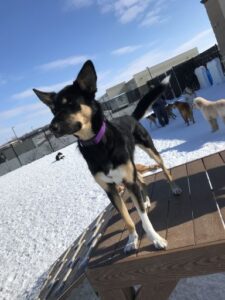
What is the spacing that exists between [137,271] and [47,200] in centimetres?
776

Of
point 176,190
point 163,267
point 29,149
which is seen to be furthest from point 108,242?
point 29,149

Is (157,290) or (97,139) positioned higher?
(97,139)

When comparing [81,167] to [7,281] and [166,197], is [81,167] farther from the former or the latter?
[166,197]

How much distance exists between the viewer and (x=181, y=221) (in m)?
3.80

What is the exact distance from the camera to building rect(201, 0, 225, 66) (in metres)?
19.7

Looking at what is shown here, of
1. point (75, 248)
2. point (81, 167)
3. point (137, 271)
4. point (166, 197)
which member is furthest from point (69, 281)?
point (81, 167)

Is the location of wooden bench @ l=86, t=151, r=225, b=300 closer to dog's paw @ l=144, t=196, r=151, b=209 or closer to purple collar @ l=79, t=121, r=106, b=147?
dog's paw @ l=144, t=196, r=151, b=209

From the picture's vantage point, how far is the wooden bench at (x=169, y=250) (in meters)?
3.20

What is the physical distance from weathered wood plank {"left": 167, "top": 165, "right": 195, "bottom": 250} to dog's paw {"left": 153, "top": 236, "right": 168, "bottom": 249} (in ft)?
0.16

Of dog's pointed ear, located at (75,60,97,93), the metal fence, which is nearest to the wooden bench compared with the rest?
dog's pointed ear, located at (75,60,97,93)

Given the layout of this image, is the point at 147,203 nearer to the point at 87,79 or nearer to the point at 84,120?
the point at 84,120

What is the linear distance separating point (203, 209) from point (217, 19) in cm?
1921

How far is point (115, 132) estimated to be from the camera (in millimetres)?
3760

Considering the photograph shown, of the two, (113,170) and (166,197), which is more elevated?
(113,170)
